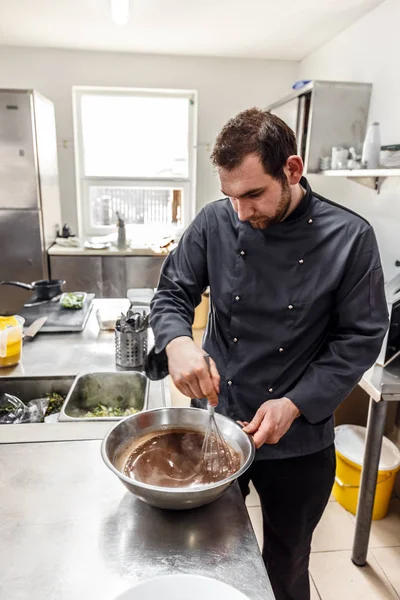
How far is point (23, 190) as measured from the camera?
376cm

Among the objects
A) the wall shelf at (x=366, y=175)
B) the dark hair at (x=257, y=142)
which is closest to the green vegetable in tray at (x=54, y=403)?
the dark hair at (x=257, y=142)

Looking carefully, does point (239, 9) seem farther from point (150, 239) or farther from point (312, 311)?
point (312, 311)

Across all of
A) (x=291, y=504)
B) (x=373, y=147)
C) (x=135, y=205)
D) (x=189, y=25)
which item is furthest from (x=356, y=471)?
(x=135, y=205)

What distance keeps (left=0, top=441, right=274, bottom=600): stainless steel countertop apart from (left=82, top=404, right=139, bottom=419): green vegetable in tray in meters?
0.44

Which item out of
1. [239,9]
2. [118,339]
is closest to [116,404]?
[118,339]

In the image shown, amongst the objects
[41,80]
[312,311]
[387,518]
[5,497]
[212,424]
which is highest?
[41,80]

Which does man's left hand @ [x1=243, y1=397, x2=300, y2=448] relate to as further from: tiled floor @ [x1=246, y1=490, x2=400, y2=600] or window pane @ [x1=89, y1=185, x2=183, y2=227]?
window pane @ [x1=89, y1=185, x2=183, y2=227]

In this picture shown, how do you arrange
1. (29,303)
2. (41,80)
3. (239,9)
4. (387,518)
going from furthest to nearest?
(41,80) < (239,9) < (29,303) < (387,518)

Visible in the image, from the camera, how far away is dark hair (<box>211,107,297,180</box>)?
1057 millimetres

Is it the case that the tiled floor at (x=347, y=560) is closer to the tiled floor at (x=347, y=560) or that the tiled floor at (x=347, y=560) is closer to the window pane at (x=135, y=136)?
the tiled floor at (x=347, y=560)

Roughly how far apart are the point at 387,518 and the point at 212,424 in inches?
66.0

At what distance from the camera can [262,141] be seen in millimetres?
1053

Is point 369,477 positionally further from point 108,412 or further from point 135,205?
point 135,205

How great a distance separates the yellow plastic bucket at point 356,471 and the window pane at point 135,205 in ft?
10.4
